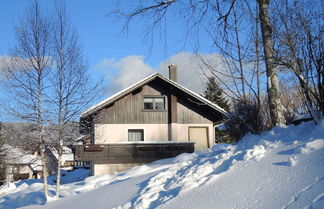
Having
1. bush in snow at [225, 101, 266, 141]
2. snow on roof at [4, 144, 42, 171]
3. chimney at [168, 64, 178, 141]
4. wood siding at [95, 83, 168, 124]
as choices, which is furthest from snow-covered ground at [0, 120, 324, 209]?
chimney at [168, 64, 178, 141]

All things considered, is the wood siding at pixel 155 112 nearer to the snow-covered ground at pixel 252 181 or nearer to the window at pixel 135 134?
the window at pixel 135 134

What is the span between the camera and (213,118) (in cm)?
2277

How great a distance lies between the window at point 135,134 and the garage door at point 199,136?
3335 mm

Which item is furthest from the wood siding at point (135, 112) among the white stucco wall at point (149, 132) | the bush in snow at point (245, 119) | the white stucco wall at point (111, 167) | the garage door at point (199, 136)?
the bush in snow at point (245, 119)

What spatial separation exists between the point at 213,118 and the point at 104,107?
7.29 metres

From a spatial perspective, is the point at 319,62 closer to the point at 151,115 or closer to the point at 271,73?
the point at 271,73

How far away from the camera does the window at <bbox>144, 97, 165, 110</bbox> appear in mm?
22297

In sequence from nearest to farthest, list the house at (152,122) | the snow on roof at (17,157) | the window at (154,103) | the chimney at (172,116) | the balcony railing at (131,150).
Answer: the snow on roof at (17,157) < the balcony railing at (131,150) < the house at (152,122) < the chimney at (172,116) < the window at (154,103)

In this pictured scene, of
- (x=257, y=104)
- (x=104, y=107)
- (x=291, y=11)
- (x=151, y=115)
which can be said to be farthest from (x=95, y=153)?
(x=291, y=11)

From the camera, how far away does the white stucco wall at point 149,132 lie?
2094 cm

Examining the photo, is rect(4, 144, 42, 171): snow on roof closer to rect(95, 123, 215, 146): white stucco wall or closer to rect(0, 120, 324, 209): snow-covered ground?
rect(95, 123, 215, 146): white stucco wall

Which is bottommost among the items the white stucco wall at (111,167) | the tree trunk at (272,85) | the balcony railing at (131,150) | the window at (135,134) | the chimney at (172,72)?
the white stucco wall at (111,167)

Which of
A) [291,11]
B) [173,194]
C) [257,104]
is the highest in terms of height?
[291,11]

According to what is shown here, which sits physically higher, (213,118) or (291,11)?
(291,11)
